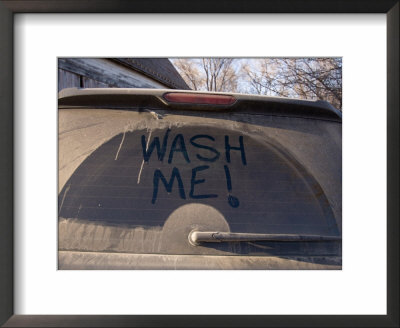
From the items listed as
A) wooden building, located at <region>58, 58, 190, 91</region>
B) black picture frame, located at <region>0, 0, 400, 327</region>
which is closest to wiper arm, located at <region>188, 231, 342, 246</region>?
black picture frame, located at <region>0, 0, 400, 327</region>

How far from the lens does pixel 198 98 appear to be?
65.2 inches

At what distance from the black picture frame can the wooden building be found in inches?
13.1

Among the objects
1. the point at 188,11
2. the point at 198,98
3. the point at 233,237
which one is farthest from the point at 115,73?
the point at 233,237

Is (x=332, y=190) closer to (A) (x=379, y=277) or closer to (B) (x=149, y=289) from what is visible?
(A) (x=379, y=277)

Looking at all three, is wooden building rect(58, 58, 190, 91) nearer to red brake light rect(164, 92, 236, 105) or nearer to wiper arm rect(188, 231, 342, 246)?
red brake light rect(164, 92, 236, 105)

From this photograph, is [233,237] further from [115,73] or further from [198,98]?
[115,73]

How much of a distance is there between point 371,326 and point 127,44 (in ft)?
7.59

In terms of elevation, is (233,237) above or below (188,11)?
below

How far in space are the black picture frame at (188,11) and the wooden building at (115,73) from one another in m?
0.33

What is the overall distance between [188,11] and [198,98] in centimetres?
62

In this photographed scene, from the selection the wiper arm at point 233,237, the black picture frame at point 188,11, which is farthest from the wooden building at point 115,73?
the wiper arm at point 233,237

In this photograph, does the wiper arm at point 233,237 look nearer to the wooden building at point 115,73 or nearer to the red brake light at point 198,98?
the red brake light at point 198,98

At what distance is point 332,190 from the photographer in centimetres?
173

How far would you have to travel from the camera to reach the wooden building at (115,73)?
8.75ft
